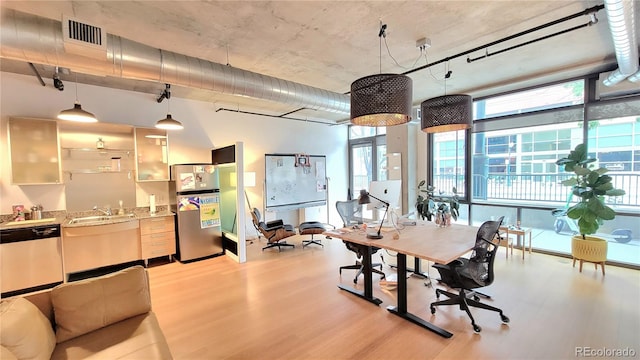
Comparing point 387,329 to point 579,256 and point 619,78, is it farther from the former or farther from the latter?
point 619,78

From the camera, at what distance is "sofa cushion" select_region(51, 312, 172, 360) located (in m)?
1.63

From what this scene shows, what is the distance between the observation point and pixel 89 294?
192cm

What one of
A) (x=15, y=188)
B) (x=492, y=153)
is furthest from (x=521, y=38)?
(x=15, y=188)

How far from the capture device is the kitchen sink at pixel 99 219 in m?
3.90

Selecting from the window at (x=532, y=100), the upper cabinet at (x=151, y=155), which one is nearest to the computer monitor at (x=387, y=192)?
the window at (x=532, y=100)

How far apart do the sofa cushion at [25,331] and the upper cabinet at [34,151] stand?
3148 mm

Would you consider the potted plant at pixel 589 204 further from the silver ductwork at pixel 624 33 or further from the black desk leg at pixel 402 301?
the black desk leg at pixel 402 301

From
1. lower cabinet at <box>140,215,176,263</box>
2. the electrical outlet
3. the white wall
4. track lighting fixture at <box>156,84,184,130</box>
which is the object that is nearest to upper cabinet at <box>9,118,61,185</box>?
the white wall

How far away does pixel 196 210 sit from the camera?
473 cm

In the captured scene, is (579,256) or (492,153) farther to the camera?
(492,153)

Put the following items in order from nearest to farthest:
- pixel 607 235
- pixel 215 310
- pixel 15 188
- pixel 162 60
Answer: pixel 162 60
pixel 215 310
pixel 15 188
pixel 607 235

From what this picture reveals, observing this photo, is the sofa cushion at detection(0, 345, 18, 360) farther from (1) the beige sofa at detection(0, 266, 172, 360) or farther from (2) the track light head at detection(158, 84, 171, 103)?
(2) the track light head at detection(158, 84, 171, 103)

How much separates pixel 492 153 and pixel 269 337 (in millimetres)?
5228

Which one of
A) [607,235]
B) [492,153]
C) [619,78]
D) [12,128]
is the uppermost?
[619,78]
